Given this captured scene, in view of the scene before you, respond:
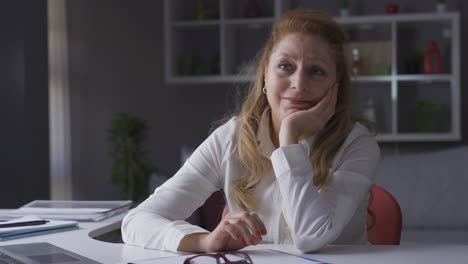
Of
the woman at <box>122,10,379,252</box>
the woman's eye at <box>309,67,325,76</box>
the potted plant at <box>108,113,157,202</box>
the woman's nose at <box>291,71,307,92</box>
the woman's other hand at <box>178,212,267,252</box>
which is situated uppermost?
the woman's eye at <box>309,67,325,76</box>

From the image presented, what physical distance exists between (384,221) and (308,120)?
0.41 m

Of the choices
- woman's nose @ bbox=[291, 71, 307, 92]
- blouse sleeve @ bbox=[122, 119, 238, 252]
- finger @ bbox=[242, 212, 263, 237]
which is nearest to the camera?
finger @ bbox=[242, 212, 263, 237]

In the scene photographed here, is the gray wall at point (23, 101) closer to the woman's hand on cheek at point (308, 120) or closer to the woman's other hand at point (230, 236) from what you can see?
the woman's hand on cheek at point (308, 120)

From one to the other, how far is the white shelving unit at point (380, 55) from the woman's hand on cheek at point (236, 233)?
140 inches

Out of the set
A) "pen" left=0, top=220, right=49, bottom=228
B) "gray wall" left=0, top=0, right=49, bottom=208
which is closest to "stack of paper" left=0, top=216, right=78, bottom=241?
"pen" left=0, top=220, right=49, bottom=228

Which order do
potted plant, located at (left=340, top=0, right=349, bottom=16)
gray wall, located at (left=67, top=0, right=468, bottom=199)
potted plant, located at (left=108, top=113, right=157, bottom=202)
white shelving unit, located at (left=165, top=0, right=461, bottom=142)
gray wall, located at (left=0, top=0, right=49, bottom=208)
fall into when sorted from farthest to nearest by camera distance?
gray wall, located at (left=67, top=0, right=468, bottom=199) → potted plant, located at (left=108, top=113, right=157, bottom=202) → potted plant, located at (left=340, top=0, right=349, bottom=16) → white shelving unit, located at (left=165, top=0, right=461, bottom=142) → gray wall, located at (left=0, top=0, right=49, bottom=208)

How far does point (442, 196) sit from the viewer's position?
3.42 metres

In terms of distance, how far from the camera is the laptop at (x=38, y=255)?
1.36 meters

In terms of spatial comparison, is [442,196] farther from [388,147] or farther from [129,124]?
[129,124]

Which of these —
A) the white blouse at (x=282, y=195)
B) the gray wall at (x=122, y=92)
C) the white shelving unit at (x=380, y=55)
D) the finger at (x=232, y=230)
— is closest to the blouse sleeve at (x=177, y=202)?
the white blouse at (x=282, y=195)

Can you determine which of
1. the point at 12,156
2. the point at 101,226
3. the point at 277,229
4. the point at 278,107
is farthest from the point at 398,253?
the point at 12,156

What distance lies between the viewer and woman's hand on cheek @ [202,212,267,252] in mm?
1422

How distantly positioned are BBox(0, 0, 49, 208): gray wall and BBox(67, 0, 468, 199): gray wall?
0.85 metres

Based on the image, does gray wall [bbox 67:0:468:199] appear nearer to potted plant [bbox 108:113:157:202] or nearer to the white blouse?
potted plant [bbox 108:113:157:202]
